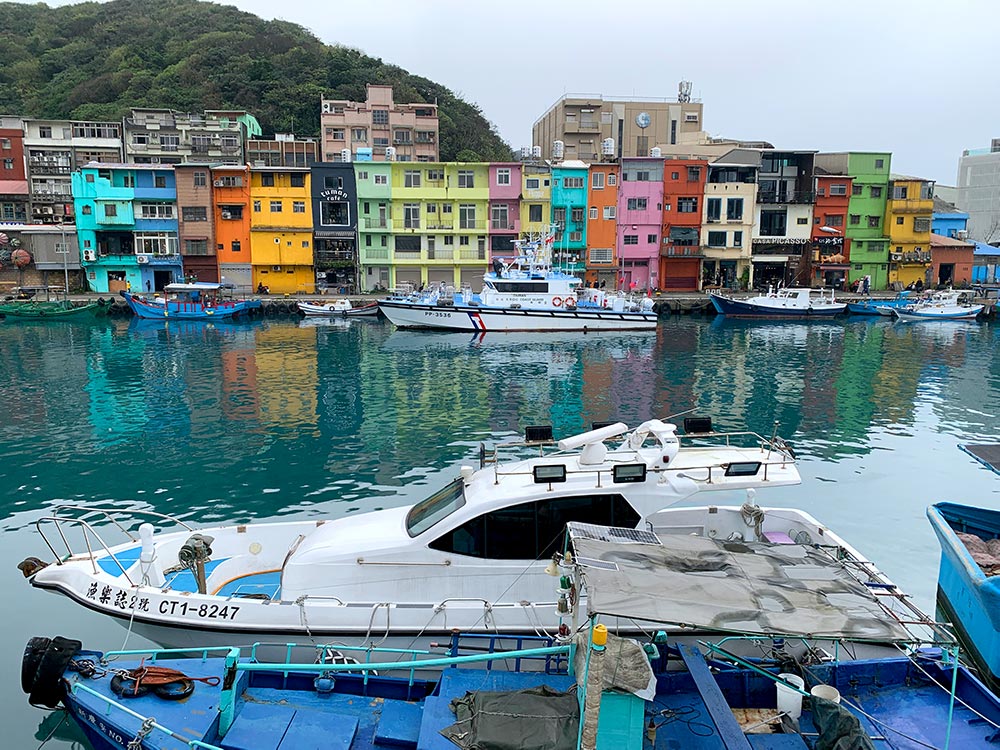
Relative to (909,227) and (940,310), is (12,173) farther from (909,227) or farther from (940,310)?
(909,227)

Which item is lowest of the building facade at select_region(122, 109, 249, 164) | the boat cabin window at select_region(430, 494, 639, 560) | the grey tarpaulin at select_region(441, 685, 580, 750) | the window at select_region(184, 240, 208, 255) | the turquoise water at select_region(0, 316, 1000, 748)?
the turquoise water at select_region(0, 316, 1000, 748)

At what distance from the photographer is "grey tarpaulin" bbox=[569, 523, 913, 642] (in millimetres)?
6355

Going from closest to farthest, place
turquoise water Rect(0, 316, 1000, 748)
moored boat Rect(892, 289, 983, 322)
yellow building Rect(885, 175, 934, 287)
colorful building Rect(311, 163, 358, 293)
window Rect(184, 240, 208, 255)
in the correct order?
turquoise water Rect(0, 316, 1000, 748)
moored boat Rect(892, 289, 983, 322)
window Rect(184, 240, 208, 255)
colorful building Rect(311, 163, 358, 293)
yellow building Rect(885, 175, 934, 287)

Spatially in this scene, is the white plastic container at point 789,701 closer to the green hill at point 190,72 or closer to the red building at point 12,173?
the green hill at point 190,72

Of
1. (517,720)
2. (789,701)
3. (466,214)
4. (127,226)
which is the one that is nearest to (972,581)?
(789,701)

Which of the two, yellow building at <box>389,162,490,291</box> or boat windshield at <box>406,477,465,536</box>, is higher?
yellow building at <box>389,162,490,291</box>

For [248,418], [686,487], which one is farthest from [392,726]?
[248,418]

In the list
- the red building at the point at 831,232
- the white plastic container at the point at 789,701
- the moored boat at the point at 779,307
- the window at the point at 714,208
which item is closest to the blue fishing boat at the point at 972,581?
the white plastic container at the point at 789,701

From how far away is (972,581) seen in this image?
9820 millimetres

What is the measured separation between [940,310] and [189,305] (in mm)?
53354

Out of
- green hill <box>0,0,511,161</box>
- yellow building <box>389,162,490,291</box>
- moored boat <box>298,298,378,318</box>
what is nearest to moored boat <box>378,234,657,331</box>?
moored boat <box>298,298,378,318</box>

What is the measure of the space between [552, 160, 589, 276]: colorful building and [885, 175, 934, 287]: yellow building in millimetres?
28322

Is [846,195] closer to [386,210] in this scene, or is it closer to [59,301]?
[386,210]

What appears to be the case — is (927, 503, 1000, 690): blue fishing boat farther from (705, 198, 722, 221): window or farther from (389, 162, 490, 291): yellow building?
(705, 198, 722, 221): window
